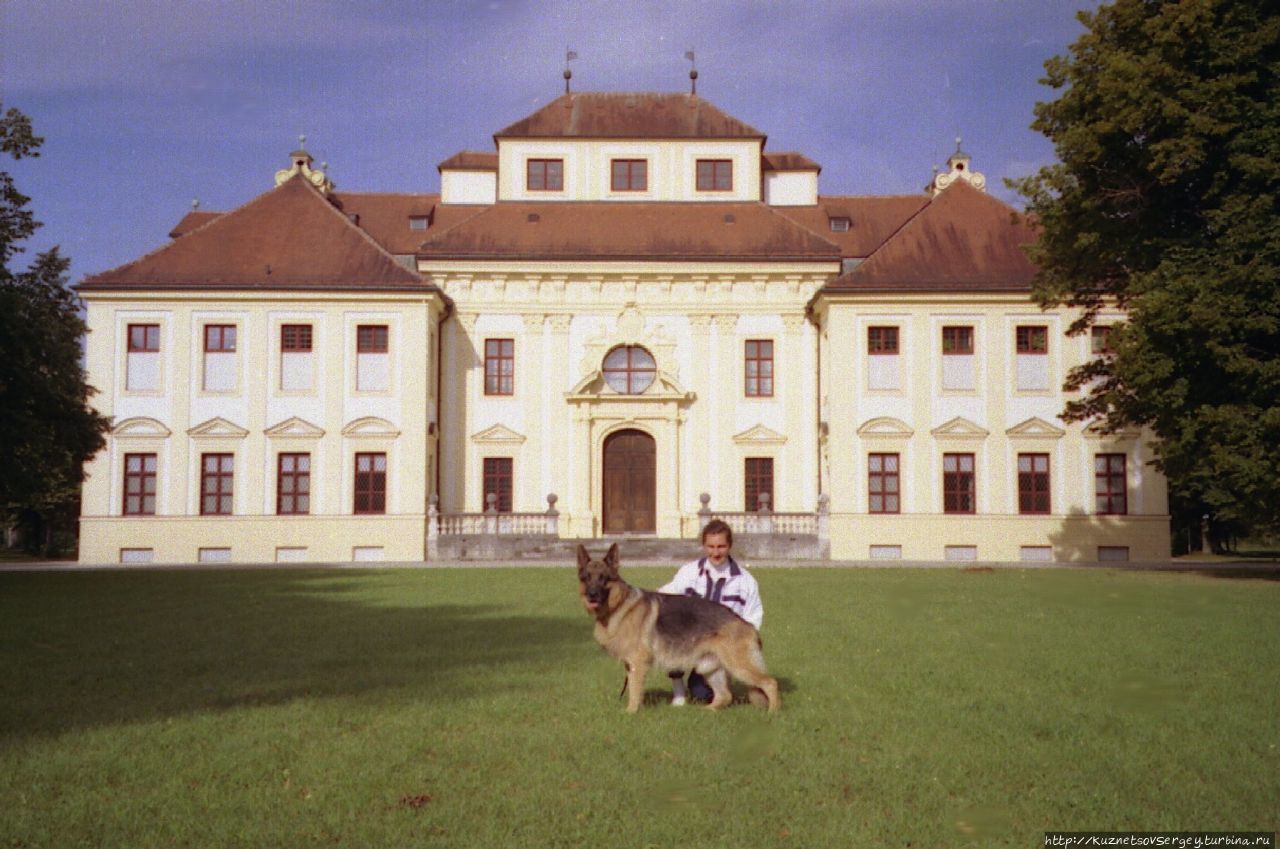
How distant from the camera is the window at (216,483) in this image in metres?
33.4

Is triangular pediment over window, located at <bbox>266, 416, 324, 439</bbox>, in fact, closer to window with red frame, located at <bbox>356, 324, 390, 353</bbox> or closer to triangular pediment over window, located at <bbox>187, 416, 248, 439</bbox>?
triangular pediment over window, located at <bbox>187, 416, 248, 439</bbox>

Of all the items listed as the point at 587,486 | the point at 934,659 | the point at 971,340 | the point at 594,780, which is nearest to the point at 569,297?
the point at 587,486

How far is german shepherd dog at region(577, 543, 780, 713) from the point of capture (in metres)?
7.92

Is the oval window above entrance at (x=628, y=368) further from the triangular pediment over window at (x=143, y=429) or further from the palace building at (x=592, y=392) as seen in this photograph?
the triangular pediment over window at (x=143, y=429)

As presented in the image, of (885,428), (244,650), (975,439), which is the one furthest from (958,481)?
(244,650)

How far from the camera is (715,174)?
38.8 metres

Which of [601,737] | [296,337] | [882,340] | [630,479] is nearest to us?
[601,737]

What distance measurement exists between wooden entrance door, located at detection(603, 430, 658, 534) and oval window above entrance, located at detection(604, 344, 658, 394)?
147 cm

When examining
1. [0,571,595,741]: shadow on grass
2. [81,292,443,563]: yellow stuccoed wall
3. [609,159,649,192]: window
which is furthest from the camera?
[609,159,649,192]: window

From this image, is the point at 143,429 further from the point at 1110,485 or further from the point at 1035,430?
the point at 1110,485

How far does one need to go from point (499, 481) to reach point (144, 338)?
36.5 feet

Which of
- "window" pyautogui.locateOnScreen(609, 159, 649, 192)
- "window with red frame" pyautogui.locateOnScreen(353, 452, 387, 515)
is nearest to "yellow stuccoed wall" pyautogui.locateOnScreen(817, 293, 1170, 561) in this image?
"window" pyautogui.locateOnScreen(609, 159, 649, 192)

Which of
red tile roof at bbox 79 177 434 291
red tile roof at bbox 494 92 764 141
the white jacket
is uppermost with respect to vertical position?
red tile roof at bbox 494 92 764 141

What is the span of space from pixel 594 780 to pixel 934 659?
5663mm
